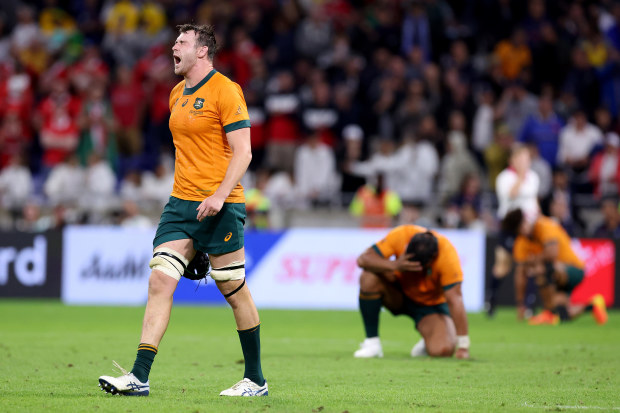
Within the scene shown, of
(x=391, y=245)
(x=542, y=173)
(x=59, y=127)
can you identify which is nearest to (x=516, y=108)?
(x=542, y=173)

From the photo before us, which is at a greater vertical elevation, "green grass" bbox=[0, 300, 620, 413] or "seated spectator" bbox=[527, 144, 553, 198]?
"seated spectator" bbox=[527, 144, 553, 198]

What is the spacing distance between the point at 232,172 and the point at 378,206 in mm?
11935

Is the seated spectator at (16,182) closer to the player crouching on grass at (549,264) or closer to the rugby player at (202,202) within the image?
the player crouching on grass at (549,264)

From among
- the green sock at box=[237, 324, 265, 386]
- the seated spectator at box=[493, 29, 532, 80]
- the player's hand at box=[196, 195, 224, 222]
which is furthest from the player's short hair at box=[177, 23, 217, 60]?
the seated spectator at box=[493, 29, 532, 80]

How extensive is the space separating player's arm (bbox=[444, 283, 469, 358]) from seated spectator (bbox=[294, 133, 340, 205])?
32.4 ft

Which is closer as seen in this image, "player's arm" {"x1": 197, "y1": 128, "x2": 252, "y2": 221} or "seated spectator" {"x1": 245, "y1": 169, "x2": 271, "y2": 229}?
"player's arm" {"x1": 197, "y1": 128, "x2": 252, "y2": 221}

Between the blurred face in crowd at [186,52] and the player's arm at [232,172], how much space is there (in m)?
0.60

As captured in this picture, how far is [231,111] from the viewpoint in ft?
21.8

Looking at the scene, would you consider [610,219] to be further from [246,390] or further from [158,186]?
[246,390]

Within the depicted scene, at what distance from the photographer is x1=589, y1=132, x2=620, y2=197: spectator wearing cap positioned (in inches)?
721

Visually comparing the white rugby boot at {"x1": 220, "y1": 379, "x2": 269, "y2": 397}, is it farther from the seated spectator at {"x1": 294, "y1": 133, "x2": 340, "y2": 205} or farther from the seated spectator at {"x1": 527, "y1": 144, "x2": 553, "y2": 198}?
the seated spectator at {"x1": 527, "y1": 144, "x2": 553, "y2": 198}

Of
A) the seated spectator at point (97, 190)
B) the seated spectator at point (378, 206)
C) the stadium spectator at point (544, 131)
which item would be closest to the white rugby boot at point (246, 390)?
the seated spectator at point (378, 206)

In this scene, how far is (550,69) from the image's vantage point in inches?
813

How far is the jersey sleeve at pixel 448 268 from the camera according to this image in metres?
9.48
